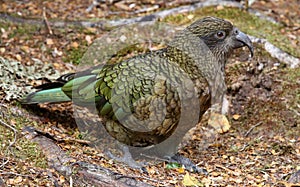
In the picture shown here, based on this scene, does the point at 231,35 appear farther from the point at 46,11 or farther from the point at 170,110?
the point at 46,11

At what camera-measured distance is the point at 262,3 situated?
9.06 m

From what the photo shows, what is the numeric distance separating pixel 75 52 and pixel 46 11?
1.32 metres

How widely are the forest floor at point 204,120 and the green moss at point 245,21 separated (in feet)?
0.06

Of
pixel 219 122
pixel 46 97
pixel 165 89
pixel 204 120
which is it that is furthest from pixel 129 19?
pixel 165 89

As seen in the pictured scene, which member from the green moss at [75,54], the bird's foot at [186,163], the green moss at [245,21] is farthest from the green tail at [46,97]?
the green moss at [245,21]

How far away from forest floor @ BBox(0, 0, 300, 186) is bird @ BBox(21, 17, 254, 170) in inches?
12.8

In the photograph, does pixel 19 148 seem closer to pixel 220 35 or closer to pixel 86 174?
pixel 86 174

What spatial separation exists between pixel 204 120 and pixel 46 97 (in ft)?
7.04

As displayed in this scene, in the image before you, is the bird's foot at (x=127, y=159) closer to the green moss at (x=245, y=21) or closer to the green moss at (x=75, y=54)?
the green moss at (x=75, y=54)

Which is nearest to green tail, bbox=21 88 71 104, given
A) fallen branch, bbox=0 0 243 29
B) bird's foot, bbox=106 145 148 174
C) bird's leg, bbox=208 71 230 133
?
bird's foot, bbox=106 145 148 174

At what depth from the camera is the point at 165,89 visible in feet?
16.7

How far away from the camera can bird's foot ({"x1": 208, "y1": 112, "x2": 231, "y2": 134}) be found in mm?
6488

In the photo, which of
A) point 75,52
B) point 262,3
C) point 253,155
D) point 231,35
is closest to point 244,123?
point 253,155

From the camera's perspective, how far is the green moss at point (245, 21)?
783 centimetres
